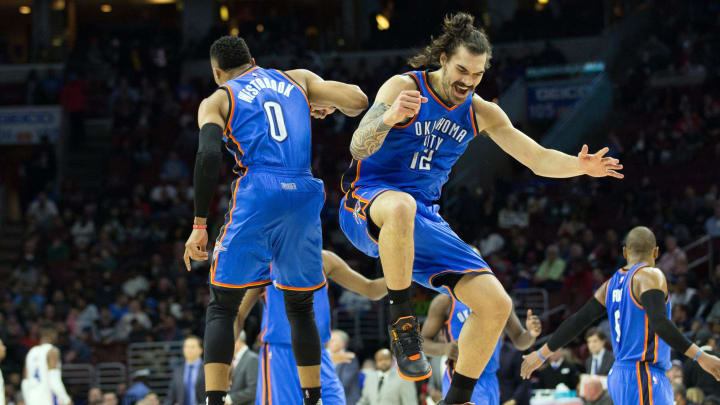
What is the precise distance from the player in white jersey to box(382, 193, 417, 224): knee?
7.21 metres

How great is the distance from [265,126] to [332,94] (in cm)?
58

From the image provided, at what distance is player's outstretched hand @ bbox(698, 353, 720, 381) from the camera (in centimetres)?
697

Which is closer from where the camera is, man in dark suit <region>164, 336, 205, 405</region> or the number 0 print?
the number 0 print

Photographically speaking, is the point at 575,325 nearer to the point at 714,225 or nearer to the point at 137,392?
the point at 137,392

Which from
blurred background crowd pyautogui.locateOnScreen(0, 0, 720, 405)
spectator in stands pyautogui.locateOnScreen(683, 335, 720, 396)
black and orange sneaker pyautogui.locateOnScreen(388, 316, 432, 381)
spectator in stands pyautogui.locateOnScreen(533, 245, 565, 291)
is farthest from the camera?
spectator in stands pyautogui.locateOnScreen(533, 245, 565, 291)

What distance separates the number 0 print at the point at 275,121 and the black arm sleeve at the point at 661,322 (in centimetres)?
320

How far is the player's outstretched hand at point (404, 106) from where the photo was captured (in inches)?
208

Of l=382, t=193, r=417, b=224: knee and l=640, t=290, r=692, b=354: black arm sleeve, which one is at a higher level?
l=382, t=193, r=417, b=224: knee

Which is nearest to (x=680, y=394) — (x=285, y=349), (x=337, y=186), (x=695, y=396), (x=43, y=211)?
(x=695, y=396)

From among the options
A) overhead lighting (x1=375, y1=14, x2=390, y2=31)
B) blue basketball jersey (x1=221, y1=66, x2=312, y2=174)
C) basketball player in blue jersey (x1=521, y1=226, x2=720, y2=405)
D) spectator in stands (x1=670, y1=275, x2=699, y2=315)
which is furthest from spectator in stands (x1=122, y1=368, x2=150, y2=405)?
overhead lighting (x1=375, y1=14, x2=390, y2=31)

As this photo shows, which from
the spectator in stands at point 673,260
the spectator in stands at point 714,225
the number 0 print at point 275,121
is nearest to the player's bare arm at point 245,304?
the number 0 print at point 275,121

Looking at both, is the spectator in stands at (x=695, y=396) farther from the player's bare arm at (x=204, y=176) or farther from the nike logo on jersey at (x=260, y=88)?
the player's bare arm at (x=204, y=176)

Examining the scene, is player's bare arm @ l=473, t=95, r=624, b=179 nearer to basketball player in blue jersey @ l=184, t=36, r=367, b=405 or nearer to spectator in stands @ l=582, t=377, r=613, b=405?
basketball player in blue jersey @ l=184, t=36, r=367, b=405

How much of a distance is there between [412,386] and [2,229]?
1564cm
